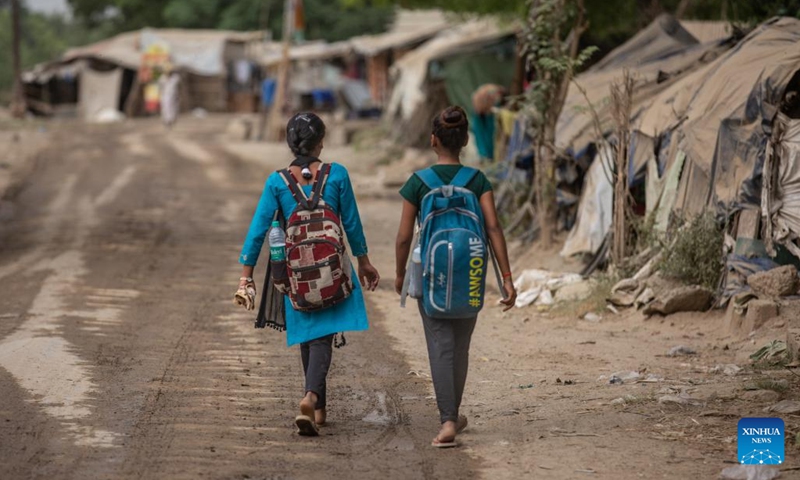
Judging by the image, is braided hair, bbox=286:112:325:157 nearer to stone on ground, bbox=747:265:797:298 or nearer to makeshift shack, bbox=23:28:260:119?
stone on ground, bbox=747:265:797:298

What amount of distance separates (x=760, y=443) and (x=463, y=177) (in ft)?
6.11

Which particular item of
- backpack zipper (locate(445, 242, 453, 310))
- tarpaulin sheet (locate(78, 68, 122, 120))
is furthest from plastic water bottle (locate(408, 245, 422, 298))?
tarpaulin sheet (locate(78, 68, 122, 120))

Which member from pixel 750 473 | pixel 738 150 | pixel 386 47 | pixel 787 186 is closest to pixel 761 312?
pixel 787 186

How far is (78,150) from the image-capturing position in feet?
88.0

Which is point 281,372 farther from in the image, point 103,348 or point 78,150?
point 78,150

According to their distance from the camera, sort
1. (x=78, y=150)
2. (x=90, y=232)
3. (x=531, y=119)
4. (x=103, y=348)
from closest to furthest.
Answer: (x=103, y=348) < (x=531, y=119) < (x=90, y=232) < (x=78, y=150)

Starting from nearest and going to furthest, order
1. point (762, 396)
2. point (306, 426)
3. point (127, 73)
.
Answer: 1. point (306, 426)
2. point (762, 396)
3. point (127, 73)

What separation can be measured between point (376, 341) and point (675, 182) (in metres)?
3.19

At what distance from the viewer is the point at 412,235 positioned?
548 centimetres

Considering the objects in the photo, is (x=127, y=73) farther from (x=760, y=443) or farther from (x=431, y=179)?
(x=760, y=443)

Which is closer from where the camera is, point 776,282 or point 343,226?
point 343,226

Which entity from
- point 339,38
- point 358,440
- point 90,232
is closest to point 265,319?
point 358,440

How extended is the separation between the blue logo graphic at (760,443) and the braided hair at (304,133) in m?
2.51

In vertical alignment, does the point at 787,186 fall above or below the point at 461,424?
above
